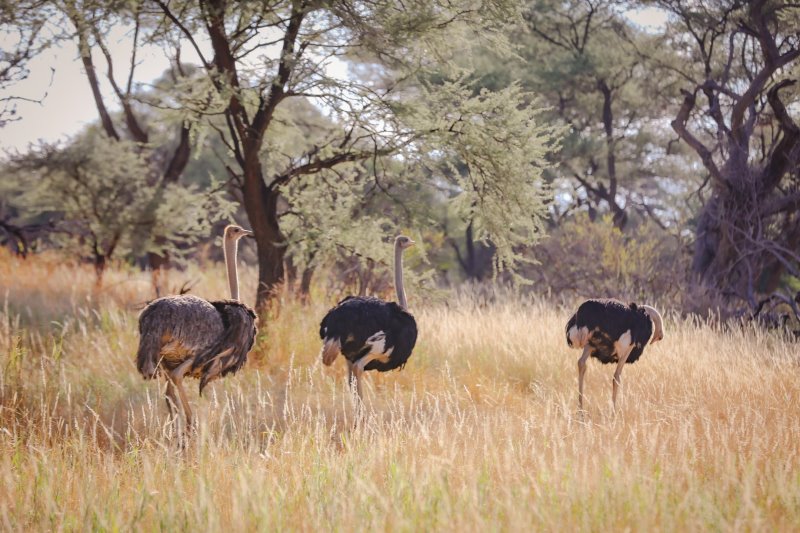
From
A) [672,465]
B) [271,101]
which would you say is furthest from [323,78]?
[672,465]

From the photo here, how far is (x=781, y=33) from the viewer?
1420 cm

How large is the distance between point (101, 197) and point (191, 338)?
10.5 meters

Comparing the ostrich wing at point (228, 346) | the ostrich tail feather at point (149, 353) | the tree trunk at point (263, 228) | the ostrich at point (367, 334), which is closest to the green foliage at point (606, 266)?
the tree trunk at point (263, 228)

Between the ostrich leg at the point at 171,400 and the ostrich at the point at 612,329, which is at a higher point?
the ostrich at the point at 612,329

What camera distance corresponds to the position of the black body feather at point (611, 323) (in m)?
6.17

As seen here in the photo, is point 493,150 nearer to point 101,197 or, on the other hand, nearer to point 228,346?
point 228,346

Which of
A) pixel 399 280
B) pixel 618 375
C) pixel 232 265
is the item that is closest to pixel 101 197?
pixel 232 265

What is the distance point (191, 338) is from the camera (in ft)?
18.2

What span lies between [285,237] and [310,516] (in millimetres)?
5748

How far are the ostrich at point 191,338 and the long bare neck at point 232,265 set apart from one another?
260 mm

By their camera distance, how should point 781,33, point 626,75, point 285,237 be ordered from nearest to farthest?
point 285,237 → point 781,33 → point 626,75

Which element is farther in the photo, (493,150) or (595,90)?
(595,90)

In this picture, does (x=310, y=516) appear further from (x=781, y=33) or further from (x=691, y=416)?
(x=781, y=33)

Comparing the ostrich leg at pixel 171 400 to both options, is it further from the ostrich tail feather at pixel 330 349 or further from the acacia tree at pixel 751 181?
the acacia tree at pixel 751 181
